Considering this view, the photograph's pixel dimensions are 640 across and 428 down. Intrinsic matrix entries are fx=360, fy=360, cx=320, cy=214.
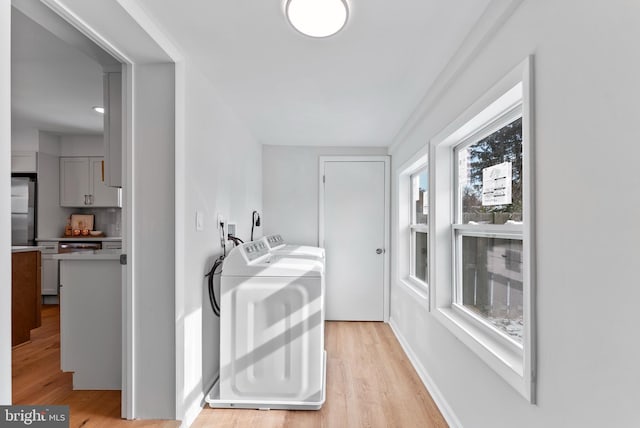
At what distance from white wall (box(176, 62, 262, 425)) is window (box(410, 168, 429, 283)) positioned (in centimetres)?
179

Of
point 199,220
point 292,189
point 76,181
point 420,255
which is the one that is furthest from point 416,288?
point 76,181

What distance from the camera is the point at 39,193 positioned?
191 inches

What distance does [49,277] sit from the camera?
483cm

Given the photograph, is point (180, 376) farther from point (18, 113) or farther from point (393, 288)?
point (18, 113)

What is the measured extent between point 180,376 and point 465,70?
230cm

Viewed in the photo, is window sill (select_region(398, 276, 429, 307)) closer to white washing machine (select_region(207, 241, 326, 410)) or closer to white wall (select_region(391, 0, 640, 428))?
white washing machine (select_region(207, 241, 326, 410))

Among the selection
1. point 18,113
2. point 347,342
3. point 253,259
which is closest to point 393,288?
point 347,342

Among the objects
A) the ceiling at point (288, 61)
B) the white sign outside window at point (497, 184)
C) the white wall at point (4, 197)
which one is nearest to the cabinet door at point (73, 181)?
the ceiling at point (288, 61)

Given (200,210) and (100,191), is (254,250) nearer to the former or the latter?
(200,210)

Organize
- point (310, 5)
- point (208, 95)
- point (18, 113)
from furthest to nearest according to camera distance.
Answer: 1. point (18, 113)
2. point (208, 95)
3. point (310, 5)

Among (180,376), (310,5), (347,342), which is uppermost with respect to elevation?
(310,5)

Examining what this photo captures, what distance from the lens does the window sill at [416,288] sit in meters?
2.91

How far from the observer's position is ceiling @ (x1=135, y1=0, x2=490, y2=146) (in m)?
1.60

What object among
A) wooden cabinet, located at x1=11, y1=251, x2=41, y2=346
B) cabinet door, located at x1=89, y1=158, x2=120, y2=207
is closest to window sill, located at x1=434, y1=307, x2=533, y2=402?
wooden cabinet, located at x1=11, y1=251, x2=41, y2=346
